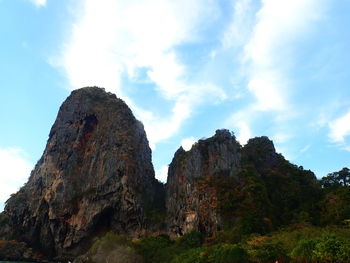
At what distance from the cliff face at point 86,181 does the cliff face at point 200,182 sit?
24.0 ft

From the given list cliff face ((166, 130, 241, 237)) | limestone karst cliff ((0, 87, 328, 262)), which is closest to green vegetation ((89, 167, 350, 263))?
limestone karst cliff ((0, 87, 328, 262))

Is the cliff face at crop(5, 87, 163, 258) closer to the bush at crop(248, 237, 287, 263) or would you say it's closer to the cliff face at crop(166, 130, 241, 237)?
the cliff face at crop(166, 130, 241, 237)

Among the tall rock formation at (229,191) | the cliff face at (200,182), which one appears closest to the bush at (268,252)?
the tall rock formation at (229,191)

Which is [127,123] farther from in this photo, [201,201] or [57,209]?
[201,201]

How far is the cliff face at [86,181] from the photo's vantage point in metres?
65.4

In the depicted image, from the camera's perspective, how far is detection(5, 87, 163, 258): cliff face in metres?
65.4

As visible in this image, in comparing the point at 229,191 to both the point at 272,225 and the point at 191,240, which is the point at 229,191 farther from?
the point at 191,240

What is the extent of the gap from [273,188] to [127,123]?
32.6 meters

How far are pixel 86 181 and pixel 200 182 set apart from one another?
25619mm

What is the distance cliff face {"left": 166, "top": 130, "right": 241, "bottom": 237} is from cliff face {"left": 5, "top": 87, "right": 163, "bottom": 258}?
733 centimetres

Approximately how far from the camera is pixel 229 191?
54.4 m

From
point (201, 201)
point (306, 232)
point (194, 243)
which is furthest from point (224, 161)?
point (306, 232)

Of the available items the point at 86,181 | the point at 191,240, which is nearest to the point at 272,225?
the point at 191,240

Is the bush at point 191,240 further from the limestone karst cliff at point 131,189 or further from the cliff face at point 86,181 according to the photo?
the cliff face at point 86,181
